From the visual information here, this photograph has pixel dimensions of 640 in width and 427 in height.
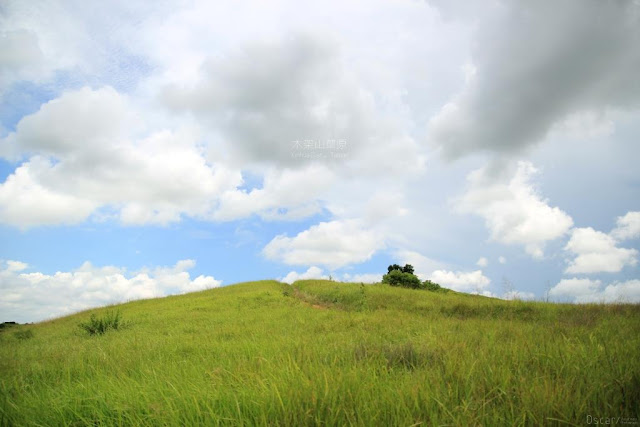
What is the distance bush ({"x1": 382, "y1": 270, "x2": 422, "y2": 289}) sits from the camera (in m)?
25.1

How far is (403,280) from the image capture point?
84.2 ft

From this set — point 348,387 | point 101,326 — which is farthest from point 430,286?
point 348,387

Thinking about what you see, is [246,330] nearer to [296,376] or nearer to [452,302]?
[296,376]

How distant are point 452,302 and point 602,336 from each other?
381 inches

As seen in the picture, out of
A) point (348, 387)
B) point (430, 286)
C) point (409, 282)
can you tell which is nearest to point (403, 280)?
point (409, 282)

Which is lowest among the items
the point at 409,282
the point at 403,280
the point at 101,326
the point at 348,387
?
the point at 101,326

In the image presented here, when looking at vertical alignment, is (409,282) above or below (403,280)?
below

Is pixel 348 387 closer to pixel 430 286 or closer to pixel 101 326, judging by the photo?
pixel 101 326

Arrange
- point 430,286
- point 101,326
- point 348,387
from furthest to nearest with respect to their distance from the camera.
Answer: point 430,286 < point 101,326 < point 348,387

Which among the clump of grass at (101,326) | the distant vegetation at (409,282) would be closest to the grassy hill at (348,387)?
the clump of grass at (101,326)

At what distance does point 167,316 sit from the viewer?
52.6 feet

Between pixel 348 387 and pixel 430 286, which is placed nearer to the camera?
pixel 348 387

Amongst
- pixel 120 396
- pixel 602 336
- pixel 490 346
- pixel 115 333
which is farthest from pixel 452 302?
pixel 120 396

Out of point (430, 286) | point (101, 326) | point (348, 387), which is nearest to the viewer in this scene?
point (348, 387)
